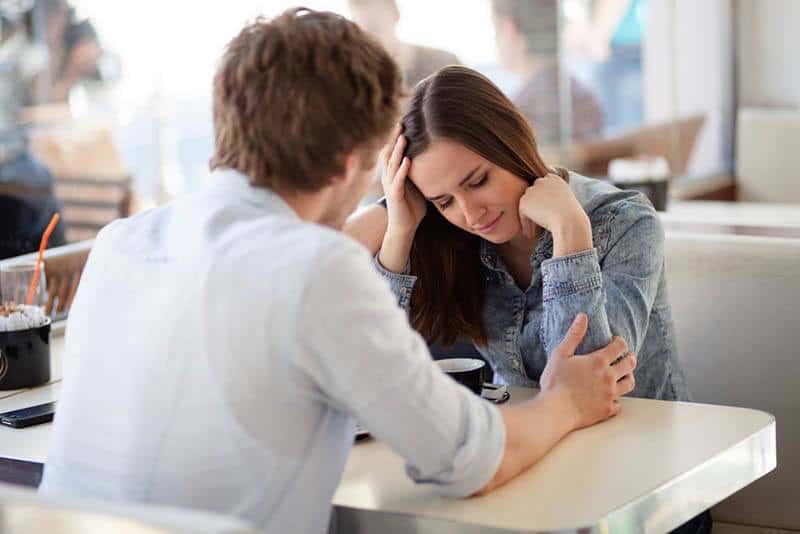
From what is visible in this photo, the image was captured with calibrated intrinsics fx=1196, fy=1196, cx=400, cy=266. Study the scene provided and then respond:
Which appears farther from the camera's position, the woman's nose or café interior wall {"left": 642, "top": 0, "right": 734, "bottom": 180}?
café interior wall {"left": 642, "top": 0, "right": 734, "bottom": 180}

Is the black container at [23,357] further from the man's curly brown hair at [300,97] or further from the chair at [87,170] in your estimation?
the chair at [87,170]

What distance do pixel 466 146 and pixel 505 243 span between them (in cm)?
20

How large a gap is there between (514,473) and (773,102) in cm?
423

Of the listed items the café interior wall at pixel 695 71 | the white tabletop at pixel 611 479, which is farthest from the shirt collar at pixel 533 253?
the café interior wall at pixel 695 71

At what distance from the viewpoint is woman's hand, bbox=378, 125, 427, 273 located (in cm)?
173

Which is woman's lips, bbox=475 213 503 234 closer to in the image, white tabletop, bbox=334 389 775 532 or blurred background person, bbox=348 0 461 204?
white tabletop, bbox=334 389 775 532

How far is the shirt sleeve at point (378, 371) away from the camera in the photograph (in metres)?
0.99

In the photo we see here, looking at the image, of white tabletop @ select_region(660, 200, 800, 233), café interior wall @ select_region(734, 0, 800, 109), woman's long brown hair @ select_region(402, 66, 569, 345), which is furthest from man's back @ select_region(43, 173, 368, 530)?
café interior wall @ select_region(734, 0, 800, 109)

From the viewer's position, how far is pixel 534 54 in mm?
4492

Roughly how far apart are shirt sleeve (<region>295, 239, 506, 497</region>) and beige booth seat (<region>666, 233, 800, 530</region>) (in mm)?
924

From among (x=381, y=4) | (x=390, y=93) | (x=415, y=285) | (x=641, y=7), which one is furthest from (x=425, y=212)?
(x=641, y=7)

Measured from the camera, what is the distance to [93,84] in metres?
5.34

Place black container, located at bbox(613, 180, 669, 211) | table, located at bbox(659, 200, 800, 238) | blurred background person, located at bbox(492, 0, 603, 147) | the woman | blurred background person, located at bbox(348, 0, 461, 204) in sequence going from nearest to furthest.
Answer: the woman < table, located at bbox(659, 200, 800, 238) < black container, located at bbox(613, 180, 669, 211) < blurred background person, located at bbox(348, 0, 461, 204) < blurred background person, located at bbox(492, 0, 603, 147)

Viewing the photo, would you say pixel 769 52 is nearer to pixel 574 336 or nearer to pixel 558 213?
pixel 558 213
